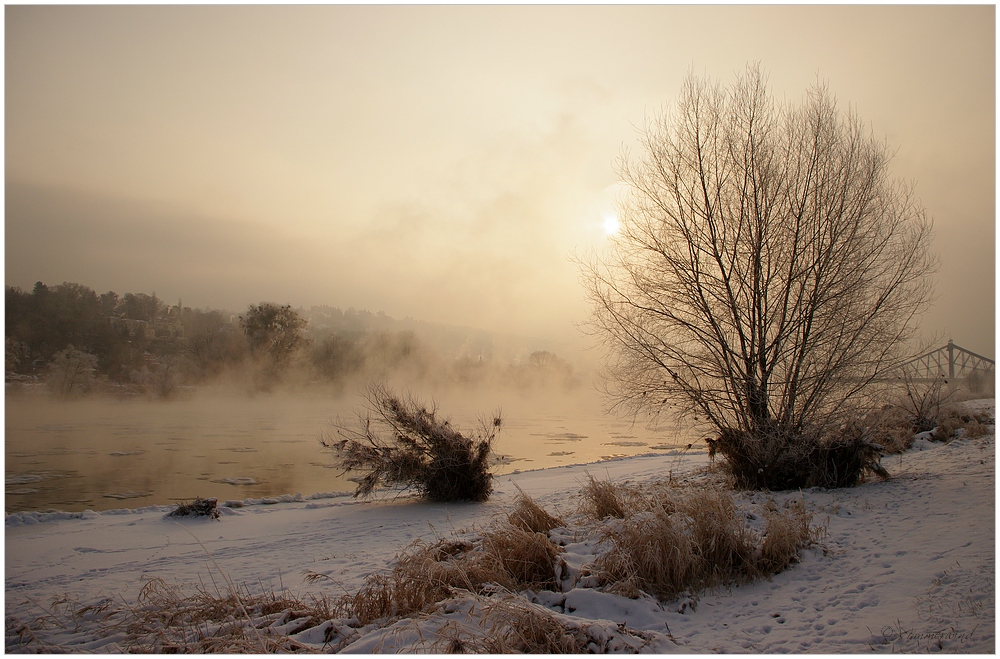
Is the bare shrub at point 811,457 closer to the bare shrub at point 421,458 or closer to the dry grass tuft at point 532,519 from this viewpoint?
the dry grass tuft at point 532,519

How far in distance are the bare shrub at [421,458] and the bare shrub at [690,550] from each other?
5335 mm

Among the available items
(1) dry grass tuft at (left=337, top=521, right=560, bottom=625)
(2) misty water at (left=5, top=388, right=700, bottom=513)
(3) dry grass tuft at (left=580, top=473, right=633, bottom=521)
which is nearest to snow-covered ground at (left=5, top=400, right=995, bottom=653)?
(1) dry grass tuft at (left=337, top=521, right=560, bottom=625)

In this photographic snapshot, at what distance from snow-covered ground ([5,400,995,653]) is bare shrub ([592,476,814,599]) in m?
0.18

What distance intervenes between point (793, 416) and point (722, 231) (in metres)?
3.41

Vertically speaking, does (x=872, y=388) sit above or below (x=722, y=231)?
below

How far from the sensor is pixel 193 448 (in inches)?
866

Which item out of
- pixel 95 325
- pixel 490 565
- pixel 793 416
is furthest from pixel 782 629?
pixel 95 325

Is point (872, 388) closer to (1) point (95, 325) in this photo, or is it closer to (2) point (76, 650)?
(2) point (76, 650)

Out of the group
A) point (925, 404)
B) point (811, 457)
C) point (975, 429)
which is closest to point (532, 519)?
point (811, 457)

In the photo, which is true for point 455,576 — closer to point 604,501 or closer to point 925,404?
point 604,501

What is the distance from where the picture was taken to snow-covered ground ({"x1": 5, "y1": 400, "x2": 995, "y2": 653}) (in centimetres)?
411

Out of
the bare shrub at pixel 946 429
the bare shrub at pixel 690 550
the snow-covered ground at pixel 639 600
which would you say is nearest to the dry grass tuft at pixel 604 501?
the snow-covered ground at pixel 639 600

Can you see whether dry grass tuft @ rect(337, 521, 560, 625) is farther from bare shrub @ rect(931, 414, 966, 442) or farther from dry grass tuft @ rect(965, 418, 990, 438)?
dry grass tuft @ rect(965, 418, 990, 438)

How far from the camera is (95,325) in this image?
A: 46.4m
